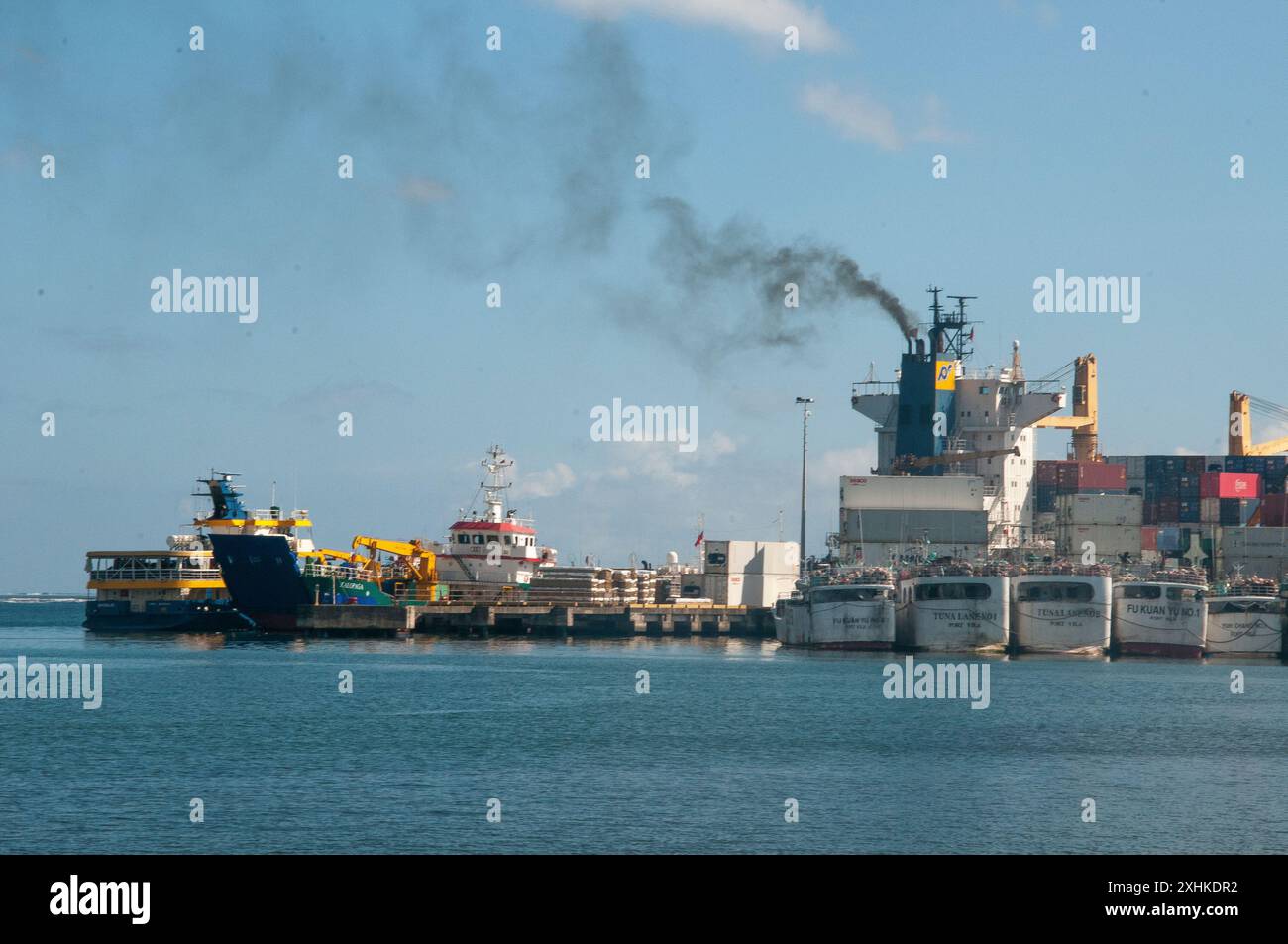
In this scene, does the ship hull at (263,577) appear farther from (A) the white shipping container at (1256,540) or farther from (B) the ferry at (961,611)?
(A) the white shipping container at (1256,540)

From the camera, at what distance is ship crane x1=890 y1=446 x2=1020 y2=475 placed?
113 meters

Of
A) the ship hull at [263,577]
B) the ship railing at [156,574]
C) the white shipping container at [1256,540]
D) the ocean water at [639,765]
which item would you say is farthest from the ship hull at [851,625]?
the ship railing at [156,574]

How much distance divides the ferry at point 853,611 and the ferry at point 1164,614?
1442 cm

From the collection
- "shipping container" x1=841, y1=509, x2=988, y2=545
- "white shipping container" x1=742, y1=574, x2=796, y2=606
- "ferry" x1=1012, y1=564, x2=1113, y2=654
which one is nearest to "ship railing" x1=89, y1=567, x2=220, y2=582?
"white shipping container" x1=742, y1=574, x2=796, y2=606

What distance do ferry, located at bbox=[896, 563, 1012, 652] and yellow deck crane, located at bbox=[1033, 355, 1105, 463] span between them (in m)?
43.1

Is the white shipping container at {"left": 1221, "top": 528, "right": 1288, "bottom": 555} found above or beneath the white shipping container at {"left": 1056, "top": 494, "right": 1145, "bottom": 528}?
beneath

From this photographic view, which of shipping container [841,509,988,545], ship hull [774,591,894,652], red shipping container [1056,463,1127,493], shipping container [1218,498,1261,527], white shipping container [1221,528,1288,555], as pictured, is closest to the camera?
ship hull [774,591,894,652]

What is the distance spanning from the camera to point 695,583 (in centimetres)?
13200

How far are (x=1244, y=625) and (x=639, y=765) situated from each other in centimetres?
6531

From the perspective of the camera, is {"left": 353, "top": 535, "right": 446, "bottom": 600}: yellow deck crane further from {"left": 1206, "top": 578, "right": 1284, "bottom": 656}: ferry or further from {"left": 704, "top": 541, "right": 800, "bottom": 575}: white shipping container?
{"left": 1206, "top": 578, "right": 1284, "bottom": 656}: ferry

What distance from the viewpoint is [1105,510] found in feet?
363
